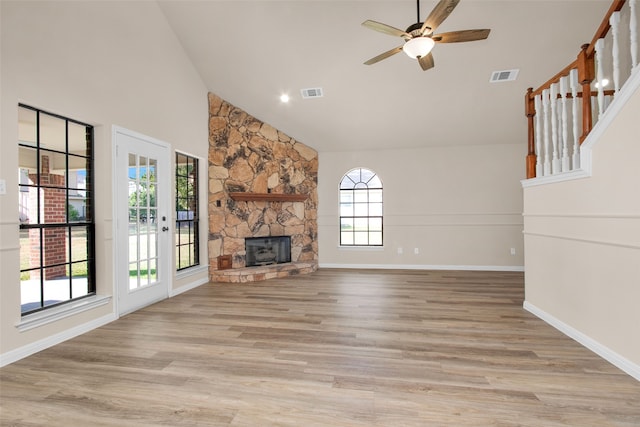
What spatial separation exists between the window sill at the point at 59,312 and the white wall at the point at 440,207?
413cm

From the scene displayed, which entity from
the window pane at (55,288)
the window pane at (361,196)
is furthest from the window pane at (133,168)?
the window pane at (361,196)

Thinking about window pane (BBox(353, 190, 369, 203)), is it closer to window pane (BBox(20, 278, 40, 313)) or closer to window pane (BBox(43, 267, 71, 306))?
window pane (BBox(43, 267, 71, 306))

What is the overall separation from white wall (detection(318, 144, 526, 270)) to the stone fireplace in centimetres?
42

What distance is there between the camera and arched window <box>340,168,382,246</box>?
6562mm

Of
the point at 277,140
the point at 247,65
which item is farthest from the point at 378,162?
the point at 247,65

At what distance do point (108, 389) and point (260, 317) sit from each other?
1.55 metres

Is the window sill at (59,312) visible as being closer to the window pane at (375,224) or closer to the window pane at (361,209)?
the window pane at (361,209)

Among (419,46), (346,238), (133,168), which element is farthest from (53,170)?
(346,238)

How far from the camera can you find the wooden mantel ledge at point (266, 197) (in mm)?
5357

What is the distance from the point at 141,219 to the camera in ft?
12.6

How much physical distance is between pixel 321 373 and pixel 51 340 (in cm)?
238

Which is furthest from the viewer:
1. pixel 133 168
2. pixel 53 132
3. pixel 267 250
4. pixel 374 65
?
pixel 267 250

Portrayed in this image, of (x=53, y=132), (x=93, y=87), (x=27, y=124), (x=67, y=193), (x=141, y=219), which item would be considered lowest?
(x=141, y=219)

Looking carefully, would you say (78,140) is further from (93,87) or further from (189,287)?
(189,287)
